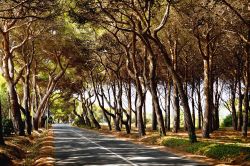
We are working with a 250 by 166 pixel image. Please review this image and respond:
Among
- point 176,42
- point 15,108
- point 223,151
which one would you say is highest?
point 176,42

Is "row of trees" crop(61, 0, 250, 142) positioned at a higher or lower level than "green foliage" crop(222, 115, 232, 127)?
higher

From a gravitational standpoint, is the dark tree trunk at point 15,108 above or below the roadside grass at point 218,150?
above

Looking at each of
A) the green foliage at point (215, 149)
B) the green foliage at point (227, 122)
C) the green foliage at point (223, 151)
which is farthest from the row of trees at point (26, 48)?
the green foliage at point (227, 122)

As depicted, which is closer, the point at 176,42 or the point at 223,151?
the point at 223,151

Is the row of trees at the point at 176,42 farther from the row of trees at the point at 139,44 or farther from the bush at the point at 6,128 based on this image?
the bush at the point at 6,128

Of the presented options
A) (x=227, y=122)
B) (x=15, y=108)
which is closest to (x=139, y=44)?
(x=15, y=108)

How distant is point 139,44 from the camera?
140ft

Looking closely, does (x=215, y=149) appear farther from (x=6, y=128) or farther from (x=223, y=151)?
(x=6, y=128)

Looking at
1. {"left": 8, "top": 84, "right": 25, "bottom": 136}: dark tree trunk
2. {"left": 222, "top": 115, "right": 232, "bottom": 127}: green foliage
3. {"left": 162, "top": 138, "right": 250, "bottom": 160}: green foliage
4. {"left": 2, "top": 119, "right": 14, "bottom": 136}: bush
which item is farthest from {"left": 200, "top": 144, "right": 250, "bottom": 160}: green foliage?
{"left": 222, "top": 115, "right": 232, "bottom": 127}: green foliage

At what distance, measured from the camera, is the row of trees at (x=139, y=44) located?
2694cm

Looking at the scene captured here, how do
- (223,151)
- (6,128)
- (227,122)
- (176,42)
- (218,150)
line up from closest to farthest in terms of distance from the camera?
(223,151)
(218,150)
(6,128)
(176,42)
(227,122)

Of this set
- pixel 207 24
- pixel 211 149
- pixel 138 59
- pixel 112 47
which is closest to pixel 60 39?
pixel 112 47

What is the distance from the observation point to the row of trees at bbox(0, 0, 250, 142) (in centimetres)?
2694

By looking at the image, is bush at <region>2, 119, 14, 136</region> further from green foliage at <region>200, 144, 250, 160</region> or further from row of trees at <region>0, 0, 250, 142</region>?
green foliage at <region>200, 144, 250, 160</region>
